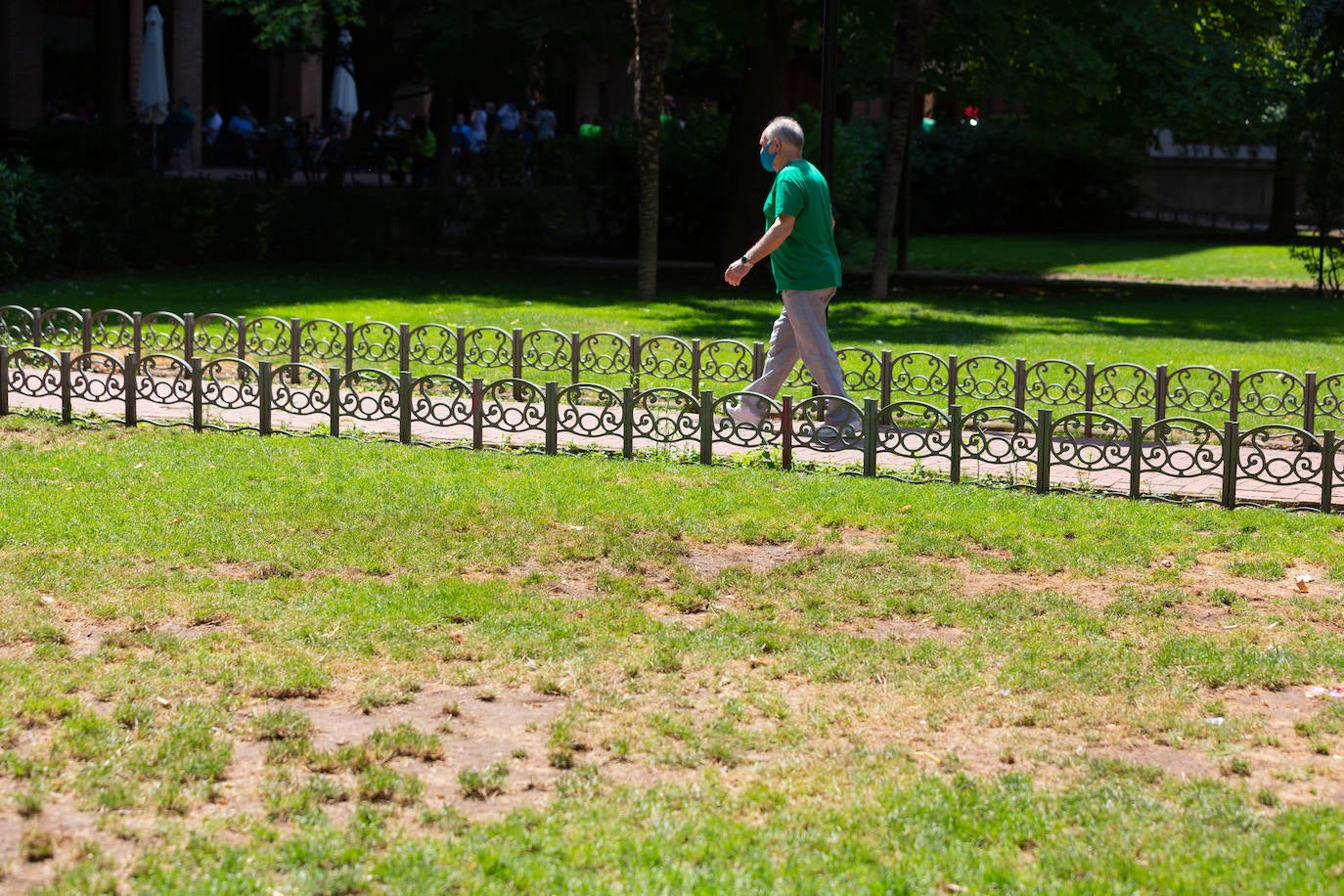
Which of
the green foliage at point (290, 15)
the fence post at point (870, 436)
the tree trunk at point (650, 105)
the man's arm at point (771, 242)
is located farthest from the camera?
the green foliage at point (290, 15)

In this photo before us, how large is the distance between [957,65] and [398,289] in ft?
29.4

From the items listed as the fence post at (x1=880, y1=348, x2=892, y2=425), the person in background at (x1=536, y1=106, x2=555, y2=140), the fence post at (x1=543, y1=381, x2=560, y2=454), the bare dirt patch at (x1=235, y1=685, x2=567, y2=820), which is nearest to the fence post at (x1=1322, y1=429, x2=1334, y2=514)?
the fence post at (x1=880, y1=348, x2=892, y2=425)

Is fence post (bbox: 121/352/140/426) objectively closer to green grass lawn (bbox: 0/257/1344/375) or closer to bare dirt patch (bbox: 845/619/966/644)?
bare dirt patch (bbox: 845/619/966/644)

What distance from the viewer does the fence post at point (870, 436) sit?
30.0ft

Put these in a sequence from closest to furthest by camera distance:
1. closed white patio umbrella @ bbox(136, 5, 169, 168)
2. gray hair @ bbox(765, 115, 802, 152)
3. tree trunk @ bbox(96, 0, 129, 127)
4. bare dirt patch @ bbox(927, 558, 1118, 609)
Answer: bare dirt patch @ bbox(927, 558, 1118, 609), gray hair @ bbox(765, 115, 802, 152), tree trunk @ bbox(96, 0, 129, 127), closed white patio umbrella @ bbox(136, 5, 169, 168)

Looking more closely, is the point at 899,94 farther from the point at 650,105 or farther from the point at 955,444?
the point at 955,444

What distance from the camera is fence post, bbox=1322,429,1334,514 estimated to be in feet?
27.2

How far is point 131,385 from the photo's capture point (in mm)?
10461

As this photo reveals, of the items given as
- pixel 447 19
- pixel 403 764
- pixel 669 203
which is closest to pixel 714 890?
pixel 403 764

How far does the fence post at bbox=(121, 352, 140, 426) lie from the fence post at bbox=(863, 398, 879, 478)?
4579 millimetres

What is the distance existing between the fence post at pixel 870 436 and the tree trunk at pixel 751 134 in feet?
47.5

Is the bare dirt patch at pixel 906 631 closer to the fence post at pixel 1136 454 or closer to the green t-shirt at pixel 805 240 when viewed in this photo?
the fence post at pixel 1136 454

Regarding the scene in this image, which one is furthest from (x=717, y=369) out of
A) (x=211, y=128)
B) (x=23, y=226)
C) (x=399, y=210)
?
(x=211, y=128)

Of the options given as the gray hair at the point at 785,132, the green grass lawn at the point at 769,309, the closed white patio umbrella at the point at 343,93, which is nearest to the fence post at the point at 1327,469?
the gray hair at the point at 785,132
